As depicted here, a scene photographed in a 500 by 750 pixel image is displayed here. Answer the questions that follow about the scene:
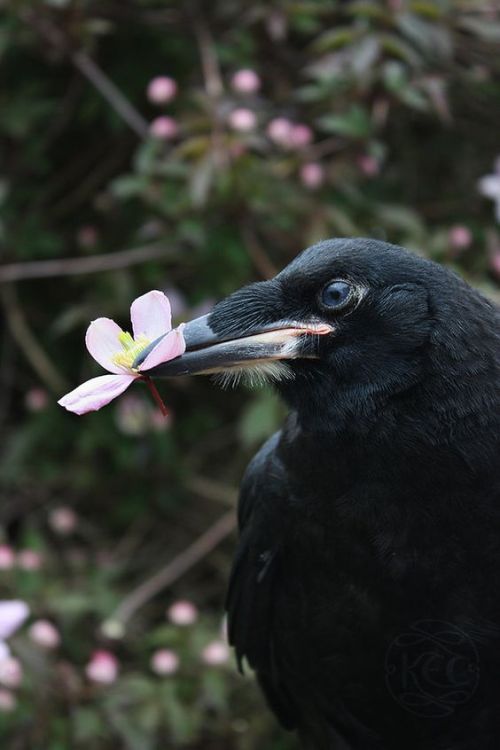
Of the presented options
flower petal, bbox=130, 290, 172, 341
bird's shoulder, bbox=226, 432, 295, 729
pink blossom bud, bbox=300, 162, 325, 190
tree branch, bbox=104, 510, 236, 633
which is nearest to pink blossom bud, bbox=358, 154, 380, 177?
pink blossom bud, bbox=300, 162, 325, 190

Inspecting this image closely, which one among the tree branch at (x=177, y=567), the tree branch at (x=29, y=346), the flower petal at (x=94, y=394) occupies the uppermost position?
the flower petal at (x=94, y=394)

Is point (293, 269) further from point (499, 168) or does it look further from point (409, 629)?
point (499, 168)

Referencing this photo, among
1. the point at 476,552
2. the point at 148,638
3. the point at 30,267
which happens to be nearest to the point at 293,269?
the point at 476,552

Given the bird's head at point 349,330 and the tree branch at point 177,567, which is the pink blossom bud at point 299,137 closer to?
the tree branch at point 177,567

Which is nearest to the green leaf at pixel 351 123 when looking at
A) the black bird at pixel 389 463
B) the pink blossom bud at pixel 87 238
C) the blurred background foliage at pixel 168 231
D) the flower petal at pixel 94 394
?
the blurred background foliage at pixel 168 231

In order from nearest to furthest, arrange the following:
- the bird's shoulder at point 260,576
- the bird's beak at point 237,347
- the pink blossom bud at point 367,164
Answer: the bird's beak at point 237,347 < the bird's shoulder at point 260,576 < the pink blossom bud at point 367,164

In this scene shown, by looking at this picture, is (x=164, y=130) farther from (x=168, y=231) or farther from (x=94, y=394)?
(x=94, y=394)
